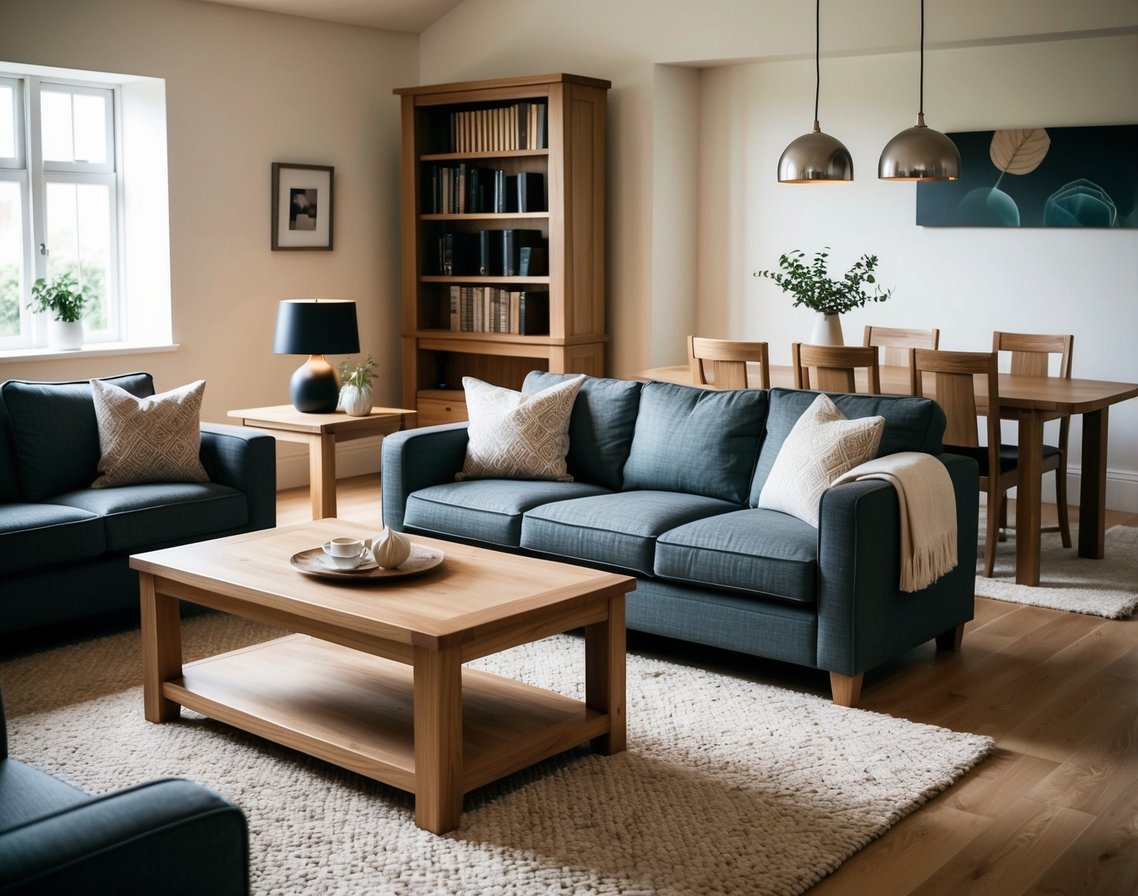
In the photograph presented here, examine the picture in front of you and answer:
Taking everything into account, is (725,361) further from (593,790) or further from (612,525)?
(593,790)

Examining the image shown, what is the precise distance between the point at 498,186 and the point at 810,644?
162 inches

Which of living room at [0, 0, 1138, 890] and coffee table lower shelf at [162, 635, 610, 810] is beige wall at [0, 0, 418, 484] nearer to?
living room at [0, 0, 1138, 890]

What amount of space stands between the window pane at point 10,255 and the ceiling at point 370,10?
1449mm

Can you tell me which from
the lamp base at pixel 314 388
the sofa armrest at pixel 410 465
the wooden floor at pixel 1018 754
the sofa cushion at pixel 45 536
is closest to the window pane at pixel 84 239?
the lamp base at pixel 314 388

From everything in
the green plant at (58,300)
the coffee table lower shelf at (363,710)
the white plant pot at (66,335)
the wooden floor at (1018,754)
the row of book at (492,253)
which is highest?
the row of book at (492,253)

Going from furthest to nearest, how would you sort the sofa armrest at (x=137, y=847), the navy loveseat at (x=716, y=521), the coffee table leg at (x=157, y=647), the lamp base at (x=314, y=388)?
the lamp base at (x=314, y=388)
the navy loveseat at (x=716, y=521)
the coffee table leg at (x=157, y=647)
the sofa armrest at (x=137, y=847)

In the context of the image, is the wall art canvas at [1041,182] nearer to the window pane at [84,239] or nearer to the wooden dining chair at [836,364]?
the wooden dining chair at [836,364]

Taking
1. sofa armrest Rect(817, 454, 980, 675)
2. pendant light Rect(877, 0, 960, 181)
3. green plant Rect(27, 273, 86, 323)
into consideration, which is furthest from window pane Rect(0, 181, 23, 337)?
sofa armrest Rect(817, 454, 980, 675)

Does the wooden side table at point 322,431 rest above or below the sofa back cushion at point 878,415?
below

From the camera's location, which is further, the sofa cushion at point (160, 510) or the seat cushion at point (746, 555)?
the sofa cushion at point (160, 510)

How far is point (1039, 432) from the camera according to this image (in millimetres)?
5172

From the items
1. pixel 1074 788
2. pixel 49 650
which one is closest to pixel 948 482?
pixel 1074 788

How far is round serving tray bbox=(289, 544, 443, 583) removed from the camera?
10.7 feet

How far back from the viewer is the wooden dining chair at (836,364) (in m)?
5.19
